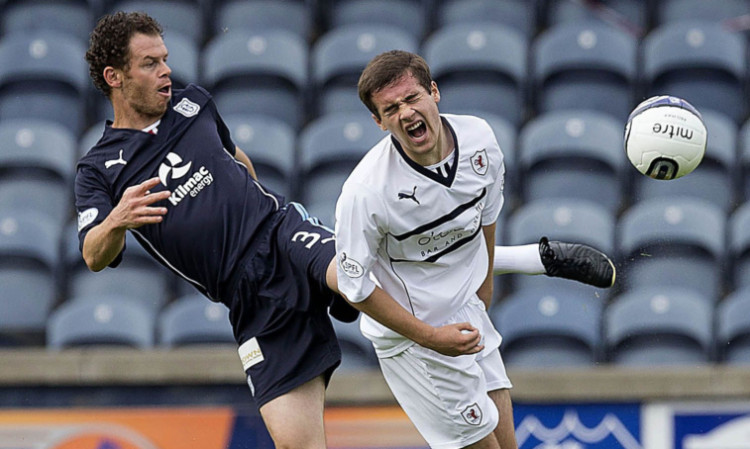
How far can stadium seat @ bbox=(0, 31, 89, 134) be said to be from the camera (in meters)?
8.52

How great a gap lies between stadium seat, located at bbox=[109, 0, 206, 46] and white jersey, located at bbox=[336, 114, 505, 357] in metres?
5.26

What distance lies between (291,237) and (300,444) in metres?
0.80

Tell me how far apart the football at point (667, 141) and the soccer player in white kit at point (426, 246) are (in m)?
0.65

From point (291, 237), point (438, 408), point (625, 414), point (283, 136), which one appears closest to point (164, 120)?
point (291, 237)

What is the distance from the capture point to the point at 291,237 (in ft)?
14.4

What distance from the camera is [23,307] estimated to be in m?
7.43

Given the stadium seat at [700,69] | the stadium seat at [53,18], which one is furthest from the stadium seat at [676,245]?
the stadium seat at [53,18]

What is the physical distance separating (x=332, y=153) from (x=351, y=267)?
4.05 metres

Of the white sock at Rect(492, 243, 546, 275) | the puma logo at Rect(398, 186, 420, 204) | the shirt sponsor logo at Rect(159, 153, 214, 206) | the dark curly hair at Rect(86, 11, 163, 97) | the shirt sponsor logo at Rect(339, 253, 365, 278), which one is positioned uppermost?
the dark curly hair at Rect(86, 11, 163, 97)

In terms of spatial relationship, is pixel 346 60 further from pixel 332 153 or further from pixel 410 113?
pixel 410 113

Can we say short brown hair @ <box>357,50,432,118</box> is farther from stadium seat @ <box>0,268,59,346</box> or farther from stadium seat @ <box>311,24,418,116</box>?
stadium seat @ <box>311,24,418,116</box>

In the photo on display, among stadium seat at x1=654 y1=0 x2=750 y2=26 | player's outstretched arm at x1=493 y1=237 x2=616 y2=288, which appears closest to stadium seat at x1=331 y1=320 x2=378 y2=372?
player's outstretched arm at x1=493 y1=237 x2=616 y2=288

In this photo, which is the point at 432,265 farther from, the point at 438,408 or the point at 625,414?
the point at 625,414

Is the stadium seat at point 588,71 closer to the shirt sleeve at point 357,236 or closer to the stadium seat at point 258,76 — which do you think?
the stadium seat at point 258,76
